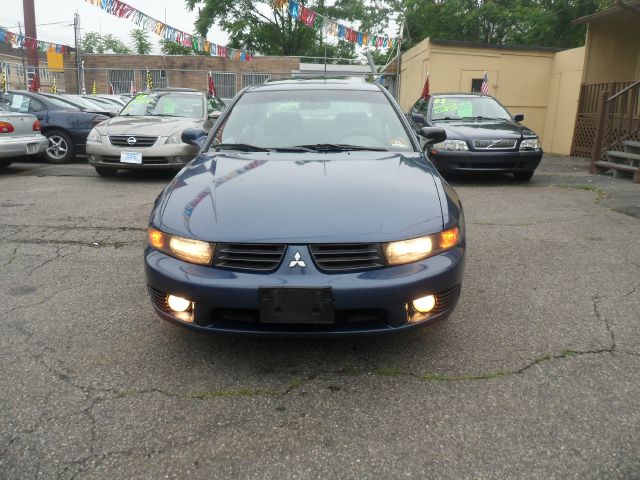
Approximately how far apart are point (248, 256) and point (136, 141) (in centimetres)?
617

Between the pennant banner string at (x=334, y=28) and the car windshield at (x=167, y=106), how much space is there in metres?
8.97

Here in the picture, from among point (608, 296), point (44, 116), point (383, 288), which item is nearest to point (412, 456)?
point (383, 288)

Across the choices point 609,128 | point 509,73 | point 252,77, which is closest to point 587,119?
point 609,128

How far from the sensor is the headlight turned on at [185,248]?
2.36 meters

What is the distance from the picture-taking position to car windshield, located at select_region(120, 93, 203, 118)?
28.8ft

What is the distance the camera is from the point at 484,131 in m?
8.01

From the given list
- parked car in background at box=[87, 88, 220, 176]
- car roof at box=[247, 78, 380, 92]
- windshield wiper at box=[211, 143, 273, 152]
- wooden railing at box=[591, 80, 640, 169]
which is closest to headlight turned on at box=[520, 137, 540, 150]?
wooden railing at box=[591, 80, 640, 169]

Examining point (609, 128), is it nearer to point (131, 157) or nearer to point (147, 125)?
point (147, 125)

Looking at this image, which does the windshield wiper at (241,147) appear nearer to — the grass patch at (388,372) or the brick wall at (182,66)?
the grass patch at (388,372)

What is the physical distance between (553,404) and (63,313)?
2803 mm

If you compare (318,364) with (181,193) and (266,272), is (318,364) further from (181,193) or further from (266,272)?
(181,193)

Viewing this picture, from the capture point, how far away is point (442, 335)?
9.55 ft

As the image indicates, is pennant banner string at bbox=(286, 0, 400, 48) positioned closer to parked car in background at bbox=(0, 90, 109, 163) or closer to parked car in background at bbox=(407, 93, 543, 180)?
parked car in background at bbox=(0, 90, 109, 163)

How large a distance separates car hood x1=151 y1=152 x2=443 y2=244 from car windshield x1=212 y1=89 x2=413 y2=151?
1.13 ft
